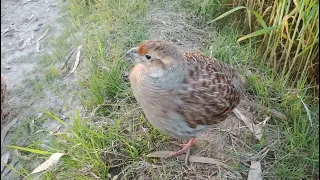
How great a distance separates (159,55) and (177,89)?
0.22m

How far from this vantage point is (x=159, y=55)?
2330 mm

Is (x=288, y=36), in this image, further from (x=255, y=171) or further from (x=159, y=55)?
(x=159, y=55)

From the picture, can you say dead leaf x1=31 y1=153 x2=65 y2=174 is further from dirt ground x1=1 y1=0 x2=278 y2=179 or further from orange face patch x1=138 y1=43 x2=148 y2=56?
orange face patch x1=138 y1=43 x2=148 y2=56

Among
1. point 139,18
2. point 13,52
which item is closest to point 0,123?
point 13,52

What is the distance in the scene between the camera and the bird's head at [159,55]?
7.63 feet

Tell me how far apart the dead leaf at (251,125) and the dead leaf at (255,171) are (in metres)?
0.20

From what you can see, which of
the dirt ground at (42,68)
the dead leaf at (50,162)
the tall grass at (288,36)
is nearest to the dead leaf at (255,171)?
the dirt ground at (42,68)

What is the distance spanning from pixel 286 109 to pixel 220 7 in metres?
1.19

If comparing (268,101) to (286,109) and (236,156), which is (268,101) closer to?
(286,109)

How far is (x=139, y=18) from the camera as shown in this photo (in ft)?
12.1

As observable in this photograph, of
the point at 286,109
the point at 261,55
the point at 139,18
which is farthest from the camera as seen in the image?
the point at 139,18

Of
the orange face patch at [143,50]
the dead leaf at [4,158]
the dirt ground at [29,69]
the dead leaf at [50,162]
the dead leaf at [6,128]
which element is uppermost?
the orange face patch at [143,50]

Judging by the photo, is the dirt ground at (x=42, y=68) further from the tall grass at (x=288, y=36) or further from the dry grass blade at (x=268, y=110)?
the tall grass at (x=288, y=36)

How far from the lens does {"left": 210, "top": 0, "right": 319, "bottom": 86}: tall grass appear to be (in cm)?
284
